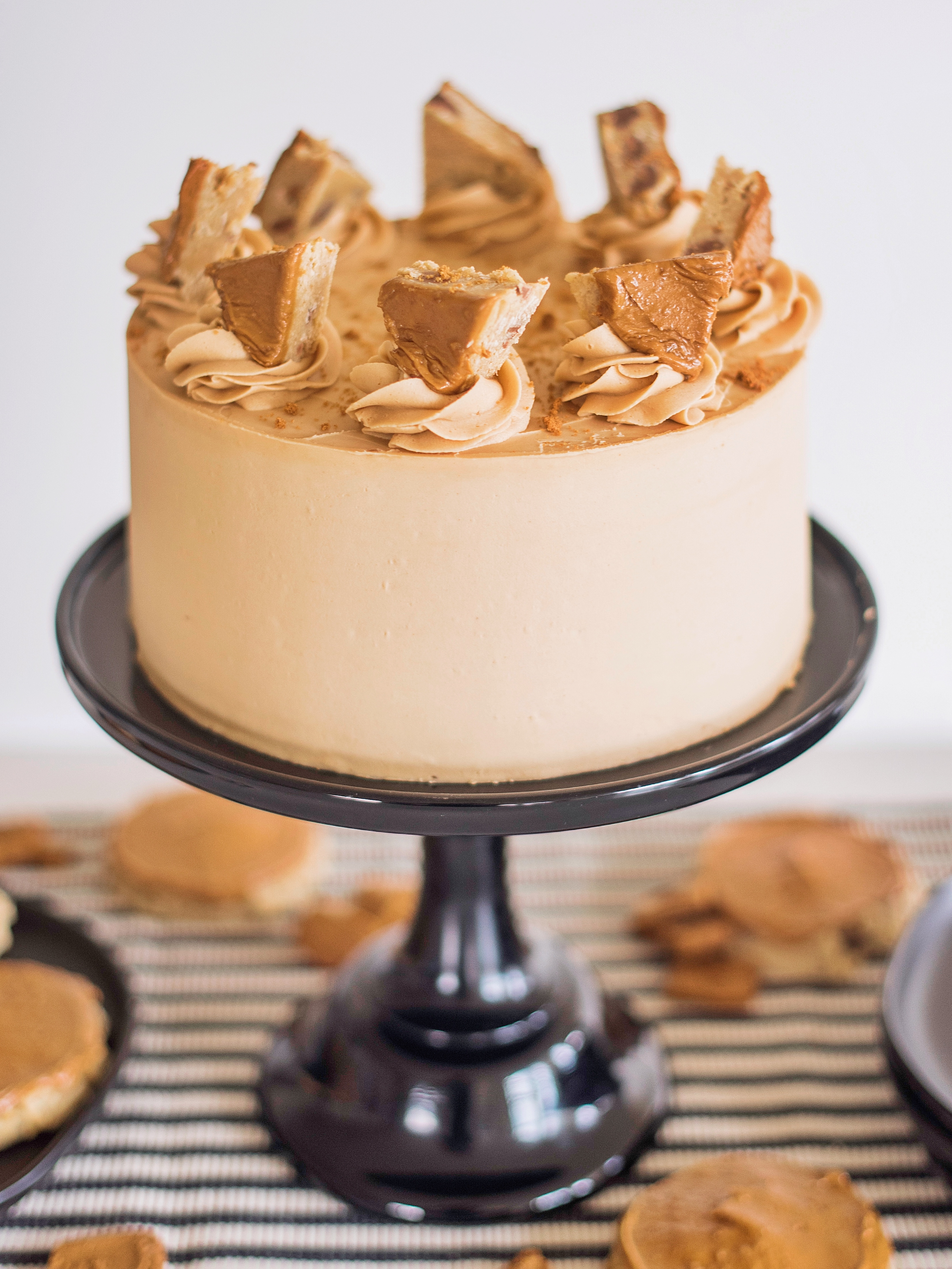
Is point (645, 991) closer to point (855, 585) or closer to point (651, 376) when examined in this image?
point (855, 585)

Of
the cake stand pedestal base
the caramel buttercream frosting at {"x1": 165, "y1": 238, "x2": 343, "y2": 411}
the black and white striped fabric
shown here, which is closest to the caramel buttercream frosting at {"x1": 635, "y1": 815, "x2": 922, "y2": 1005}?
the black and white striped fabric

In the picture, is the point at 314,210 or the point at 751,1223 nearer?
the point at 751,1223

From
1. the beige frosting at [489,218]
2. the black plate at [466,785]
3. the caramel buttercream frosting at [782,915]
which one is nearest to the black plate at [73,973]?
the black plate at [466,785]

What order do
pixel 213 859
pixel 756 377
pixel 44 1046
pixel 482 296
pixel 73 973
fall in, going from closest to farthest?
Result: pixel 482 296
pixel 756 377
pixel 44 1046
pixel 73 973
pixel 213 859

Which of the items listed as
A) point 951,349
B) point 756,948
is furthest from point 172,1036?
point 951,349

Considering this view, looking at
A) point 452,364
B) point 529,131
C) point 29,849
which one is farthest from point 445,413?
point 529,131

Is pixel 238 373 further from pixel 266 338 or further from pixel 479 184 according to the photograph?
pixel 479 184
